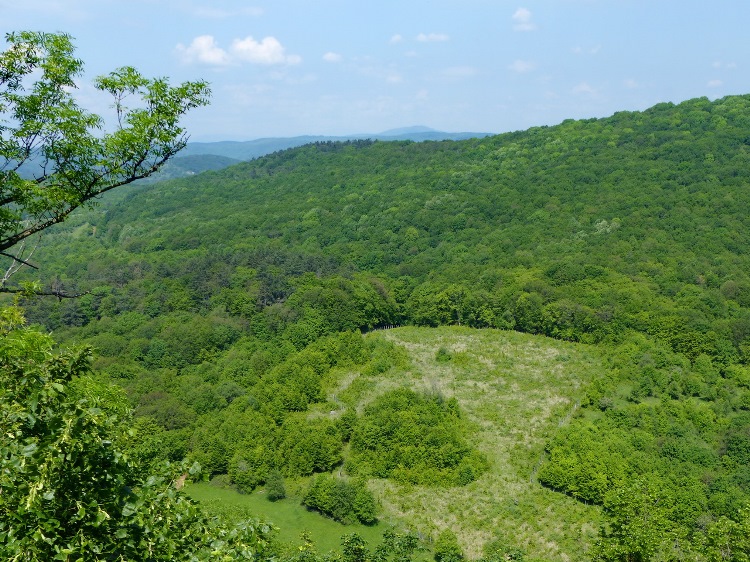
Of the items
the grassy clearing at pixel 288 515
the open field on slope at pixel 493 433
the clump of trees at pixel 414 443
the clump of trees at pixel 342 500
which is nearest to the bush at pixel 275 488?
the grassy clearing at pixel 288 515

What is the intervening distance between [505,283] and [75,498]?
45955mm

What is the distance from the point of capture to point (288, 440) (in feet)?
90.1

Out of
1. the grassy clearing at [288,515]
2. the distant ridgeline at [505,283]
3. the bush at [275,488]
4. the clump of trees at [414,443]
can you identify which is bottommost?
the grassy clearing at [288,515]

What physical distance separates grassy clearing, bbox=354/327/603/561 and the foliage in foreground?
59.0ft

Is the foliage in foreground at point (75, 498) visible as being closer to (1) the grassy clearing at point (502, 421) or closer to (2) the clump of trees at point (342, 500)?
(1) the grassy clearing at point (502, 421)

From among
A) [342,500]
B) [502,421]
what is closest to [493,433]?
[502,421]

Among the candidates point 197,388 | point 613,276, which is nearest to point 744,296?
point 613,276

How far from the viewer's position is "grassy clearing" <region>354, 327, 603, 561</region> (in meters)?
21.2

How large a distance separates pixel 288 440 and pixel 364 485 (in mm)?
5281

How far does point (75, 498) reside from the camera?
3889 mm

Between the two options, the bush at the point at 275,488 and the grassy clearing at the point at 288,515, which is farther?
the bush at the point at 275,488

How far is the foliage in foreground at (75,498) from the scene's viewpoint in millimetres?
3605

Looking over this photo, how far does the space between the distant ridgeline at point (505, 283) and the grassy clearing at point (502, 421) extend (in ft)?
4.80

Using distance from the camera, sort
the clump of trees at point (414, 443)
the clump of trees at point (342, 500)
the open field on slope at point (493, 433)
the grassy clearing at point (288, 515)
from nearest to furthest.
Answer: the grassy clearing at point (288, 515), the open field on slope at point (493, 433), the clump of trees at point (342, 500), the clump of trees at point (414, 443)
